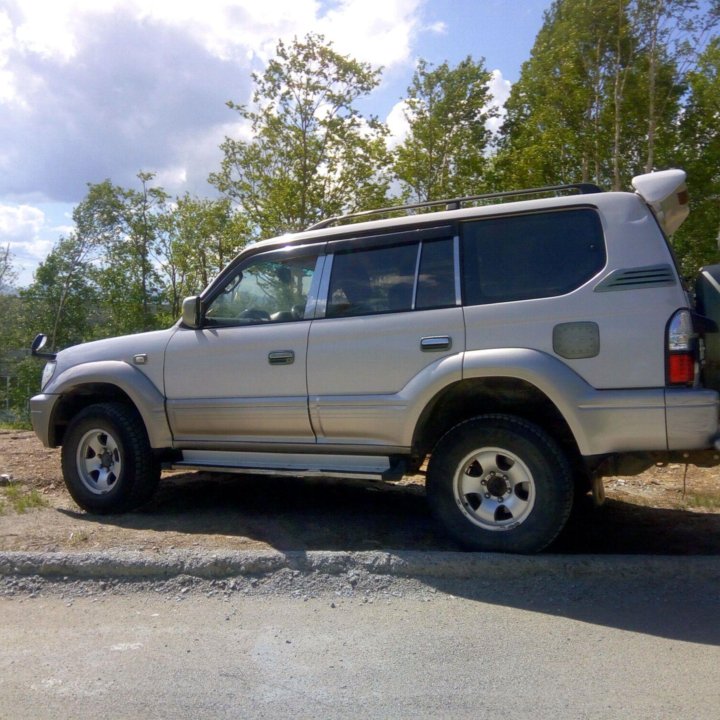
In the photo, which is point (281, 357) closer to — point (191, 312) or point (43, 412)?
point (191, 312)

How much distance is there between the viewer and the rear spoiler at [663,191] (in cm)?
471

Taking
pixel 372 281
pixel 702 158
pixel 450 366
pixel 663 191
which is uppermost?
pixel 702 158

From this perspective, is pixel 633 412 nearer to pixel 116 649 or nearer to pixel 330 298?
pixel 330 298

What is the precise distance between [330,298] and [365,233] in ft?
1.64

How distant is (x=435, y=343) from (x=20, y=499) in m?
3.89

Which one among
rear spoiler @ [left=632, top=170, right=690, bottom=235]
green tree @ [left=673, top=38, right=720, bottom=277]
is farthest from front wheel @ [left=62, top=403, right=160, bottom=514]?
green tree @ [left=673, top=38, right=720, bottom=277]

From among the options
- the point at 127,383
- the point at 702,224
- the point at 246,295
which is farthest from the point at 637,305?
the point at 702,224

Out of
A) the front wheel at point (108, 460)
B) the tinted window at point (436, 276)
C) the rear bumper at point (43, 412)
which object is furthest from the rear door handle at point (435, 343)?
the rear bumper at point (43, 412)

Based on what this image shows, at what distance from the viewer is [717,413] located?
14.3 feet

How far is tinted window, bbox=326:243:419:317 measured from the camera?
209 inches

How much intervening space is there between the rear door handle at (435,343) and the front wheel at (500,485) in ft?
1.57

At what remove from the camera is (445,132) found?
18.0 m

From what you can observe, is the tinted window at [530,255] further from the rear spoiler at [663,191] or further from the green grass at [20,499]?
the green grass at [20,499]

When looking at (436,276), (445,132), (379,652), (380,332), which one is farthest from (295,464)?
(445,132)
